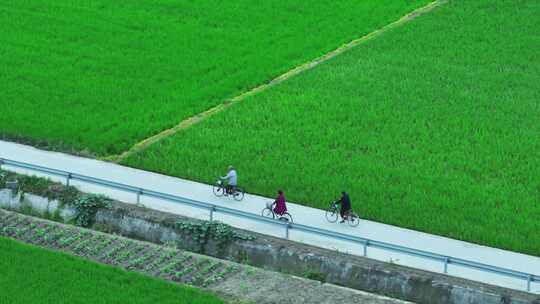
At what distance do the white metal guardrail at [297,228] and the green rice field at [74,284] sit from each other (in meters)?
3.58

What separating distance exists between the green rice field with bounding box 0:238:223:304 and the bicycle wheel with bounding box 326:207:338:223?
655 centimetres

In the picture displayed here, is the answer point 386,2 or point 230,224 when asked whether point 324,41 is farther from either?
point 230,224

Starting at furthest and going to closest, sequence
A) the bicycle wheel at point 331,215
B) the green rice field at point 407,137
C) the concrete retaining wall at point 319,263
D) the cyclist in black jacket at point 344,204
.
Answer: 1. the green rice field at point 407,137
2. the bicycle wheel at point 331,215
3. the cyclist in black jacket at point 344,204
4. the concrete retaining wall at point 319,263

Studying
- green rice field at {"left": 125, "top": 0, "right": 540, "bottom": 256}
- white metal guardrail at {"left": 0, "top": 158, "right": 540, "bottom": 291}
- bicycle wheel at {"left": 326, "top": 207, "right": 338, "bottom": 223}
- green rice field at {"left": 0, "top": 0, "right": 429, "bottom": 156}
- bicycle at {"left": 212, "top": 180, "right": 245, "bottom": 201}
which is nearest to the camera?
white metal guardrail at {"left": 0, "top": 158, "right": 540, "bottom": 291}

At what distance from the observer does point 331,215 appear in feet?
105

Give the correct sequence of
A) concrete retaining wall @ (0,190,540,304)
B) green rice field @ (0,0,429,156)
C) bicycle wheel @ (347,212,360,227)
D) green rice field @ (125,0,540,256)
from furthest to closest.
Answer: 1. green rice field @ (0,0,429,156)
2. green rice field @ (125,0,540,256)
3. bicycle wheel @ (347,212,360,227)
4. concrete retaining wall @ (0,190,540,304)

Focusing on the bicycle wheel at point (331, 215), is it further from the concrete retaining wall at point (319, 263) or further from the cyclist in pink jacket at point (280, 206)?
the concrete retaining wall at point (319, 263)

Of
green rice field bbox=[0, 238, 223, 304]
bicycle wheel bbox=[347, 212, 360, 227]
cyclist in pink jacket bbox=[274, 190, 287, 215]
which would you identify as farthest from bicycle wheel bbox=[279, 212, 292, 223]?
green rice field bbox=[0, 238, 223, 304]

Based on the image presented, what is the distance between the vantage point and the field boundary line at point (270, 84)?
38031 millimetres

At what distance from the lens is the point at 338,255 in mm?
27250

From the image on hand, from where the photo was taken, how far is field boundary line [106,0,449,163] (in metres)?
38.0

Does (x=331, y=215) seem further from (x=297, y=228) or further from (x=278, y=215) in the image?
(x=297, y=228)

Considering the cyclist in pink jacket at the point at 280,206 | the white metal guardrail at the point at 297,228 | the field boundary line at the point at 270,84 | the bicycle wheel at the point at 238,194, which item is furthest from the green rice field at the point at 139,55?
the cyclist in pink jacket at the point at 280,206

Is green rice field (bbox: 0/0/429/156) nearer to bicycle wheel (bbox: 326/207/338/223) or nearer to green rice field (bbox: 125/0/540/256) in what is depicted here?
green rice field (bbox: 125/0/540/256)
